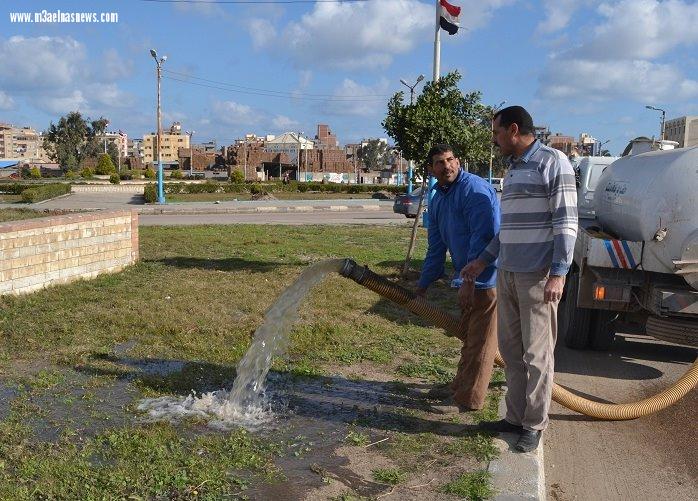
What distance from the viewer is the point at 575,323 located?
23.1ft

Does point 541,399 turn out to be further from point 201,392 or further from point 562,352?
point 562,352

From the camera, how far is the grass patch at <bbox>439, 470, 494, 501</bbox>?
362 centimetres

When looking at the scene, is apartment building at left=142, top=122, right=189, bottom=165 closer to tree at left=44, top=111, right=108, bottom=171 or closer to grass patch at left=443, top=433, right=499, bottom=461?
tree at left=44, top=111, right=108, bottom=171

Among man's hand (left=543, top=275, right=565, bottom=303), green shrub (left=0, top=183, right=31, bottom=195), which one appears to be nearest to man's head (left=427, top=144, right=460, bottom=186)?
man's hand (left=543, top=275, right=565, bottom=303)

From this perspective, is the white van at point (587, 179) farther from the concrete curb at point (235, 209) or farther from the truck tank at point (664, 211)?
the concrete curb at point (235, 209)

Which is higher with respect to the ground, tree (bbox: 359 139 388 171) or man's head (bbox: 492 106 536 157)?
tree (bbox: 359 139 388 171)

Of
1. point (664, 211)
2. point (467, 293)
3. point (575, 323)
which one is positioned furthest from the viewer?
point (575, 323)

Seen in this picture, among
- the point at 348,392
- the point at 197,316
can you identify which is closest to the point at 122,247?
the point at 197,316

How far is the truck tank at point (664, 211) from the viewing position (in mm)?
5648

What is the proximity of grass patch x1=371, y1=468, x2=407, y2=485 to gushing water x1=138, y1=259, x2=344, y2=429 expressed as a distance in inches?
40.0

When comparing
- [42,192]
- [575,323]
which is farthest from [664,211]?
[42,192]

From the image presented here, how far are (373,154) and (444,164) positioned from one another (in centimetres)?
12355

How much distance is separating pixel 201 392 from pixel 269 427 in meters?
0.83

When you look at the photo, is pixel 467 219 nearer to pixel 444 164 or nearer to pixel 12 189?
pixel 444 164
